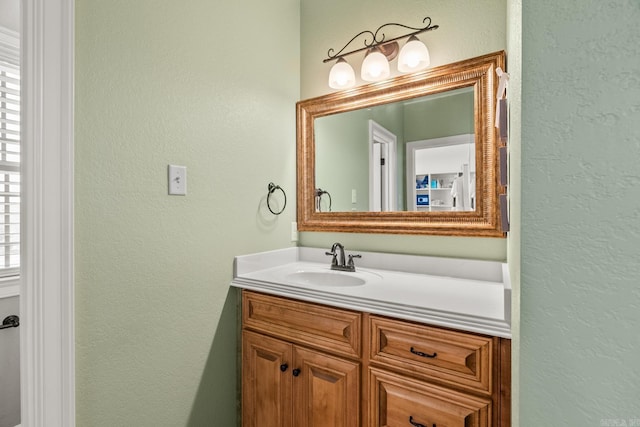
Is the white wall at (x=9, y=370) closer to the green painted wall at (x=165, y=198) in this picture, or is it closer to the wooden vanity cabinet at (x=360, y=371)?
the green painted wall at (x=165, y=198)

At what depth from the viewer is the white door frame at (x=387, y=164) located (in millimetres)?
1677

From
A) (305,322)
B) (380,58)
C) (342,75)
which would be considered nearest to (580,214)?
(305,322)

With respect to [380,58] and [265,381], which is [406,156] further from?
[265,381]

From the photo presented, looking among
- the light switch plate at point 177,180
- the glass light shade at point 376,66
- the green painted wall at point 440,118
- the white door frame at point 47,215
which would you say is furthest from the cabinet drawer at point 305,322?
the glass light shade at point 376,66

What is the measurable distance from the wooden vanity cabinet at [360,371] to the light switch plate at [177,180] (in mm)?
556

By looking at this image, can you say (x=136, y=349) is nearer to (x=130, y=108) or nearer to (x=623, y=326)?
(x=130, y=108)

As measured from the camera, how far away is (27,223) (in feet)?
3.01

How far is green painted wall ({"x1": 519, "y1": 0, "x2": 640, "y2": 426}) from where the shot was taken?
0.35 metres

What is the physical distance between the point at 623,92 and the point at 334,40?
1.74m

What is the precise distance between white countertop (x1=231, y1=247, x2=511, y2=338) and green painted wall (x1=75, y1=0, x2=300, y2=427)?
0.20m

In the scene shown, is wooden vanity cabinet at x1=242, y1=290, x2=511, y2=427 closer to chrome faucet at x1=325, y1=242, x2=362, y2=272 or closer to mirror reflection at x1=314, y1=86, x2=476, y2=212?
chrome faucet at x1=325, y1=242, x2=362, y2=272

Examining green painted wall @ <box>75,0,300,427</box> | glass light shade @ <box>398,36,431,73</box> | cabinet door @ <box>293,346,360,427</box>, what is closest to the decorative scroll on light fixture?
glass light shade @ <box>398,36,431,73</box>

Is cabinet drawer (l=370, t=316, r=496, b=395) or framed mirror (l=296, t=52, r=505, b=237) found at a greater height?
framed mirror (l=296, t=52, r=505, b=237)

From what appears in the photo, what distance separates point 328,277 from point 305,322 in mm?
366
